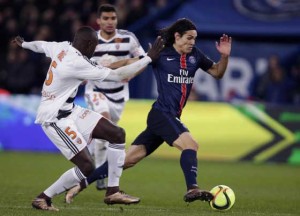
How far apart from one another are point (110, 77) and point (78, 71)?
0.35 metres

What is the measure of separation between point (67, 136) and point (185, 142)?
1.35 meters

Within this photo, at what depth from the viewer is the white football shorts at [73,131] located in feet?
32.2

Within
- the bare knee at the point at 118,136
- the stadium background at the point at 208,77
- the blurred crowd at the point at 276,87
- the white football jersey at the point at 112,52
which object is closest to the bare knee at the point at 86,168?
the bare knee at the point at 118,136

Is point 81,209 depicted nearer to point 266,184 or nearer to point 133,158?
point 133,158

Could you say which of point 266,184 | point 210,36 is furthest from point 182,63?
point 210,36

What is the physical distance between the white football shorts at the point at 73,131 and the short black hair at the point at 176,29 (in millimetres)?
1336

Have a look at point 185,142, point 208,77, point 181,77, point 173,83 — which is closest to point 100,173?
point 185,142

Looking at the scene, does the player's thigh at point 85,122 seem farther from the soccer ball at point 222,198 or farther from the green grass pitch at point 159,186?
the soccer ball at point 222,198

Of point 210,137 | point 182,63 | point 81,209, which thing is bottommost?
point 210,137

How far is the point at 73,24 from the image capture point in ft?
72.6

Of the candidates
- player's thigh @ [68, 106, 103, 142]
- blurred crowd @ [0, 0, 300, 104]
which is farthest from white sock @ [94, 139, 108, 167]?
blurred crowd @ [0, 0, 300, 104]

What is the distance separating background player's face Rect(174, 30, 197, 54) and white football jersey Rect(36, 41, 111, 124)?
1.23 meters

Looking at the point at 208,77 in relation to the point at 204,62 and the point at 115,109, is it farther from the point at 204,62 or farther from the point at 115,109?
the point at 204,62

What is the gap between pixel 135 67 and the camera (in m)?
9.65
